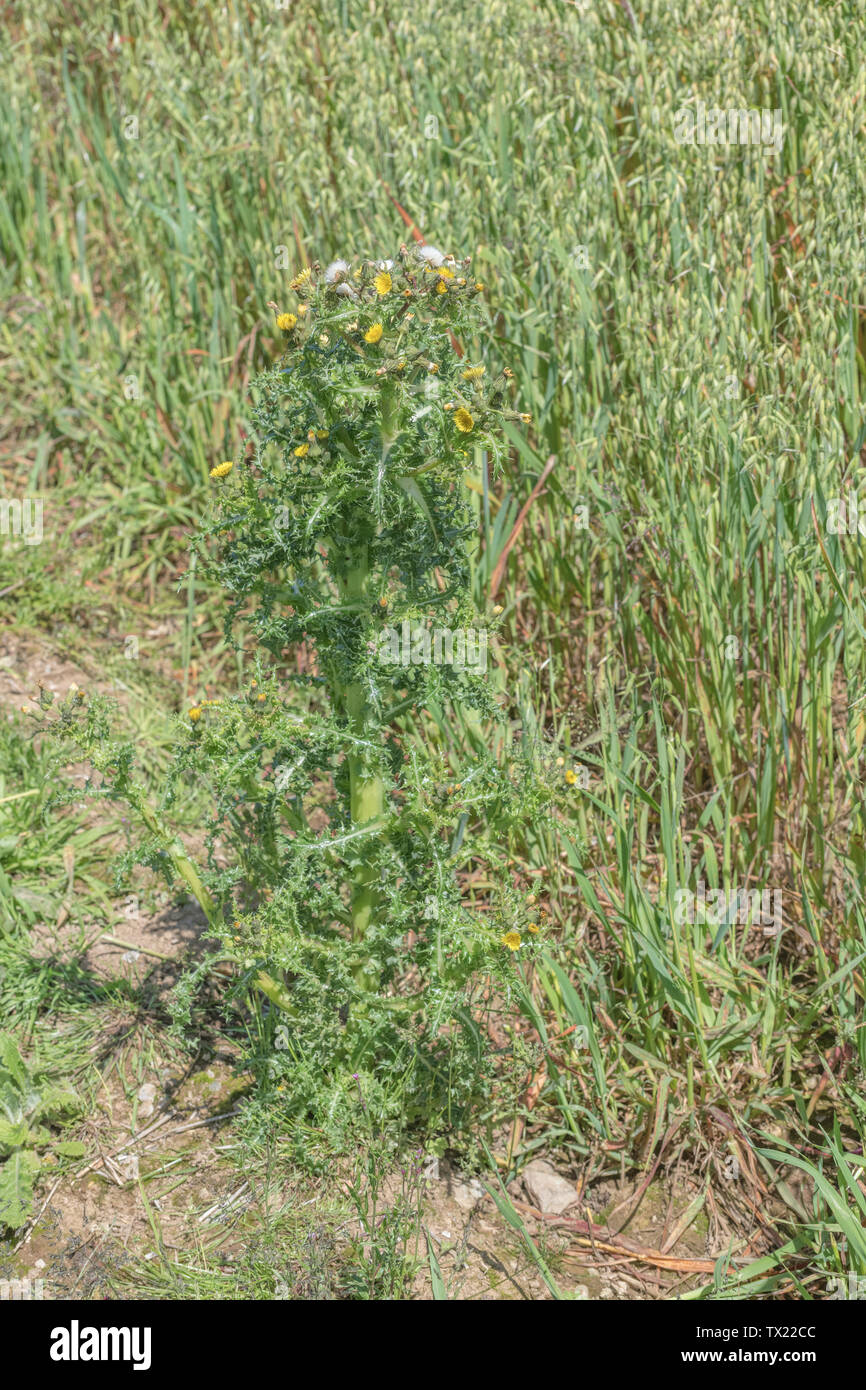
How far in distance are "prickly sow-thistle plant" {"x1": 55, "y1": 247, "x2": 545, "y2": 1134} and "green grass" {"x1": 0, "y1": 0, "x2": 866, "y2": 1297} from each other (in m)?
0.22

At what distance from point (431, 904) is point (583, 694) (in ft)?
3.16

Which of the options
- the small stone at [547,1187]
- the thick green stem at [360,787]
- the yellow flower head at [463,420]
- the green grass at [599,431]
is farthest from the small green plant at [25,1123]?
the yellow flower head at [463,420]

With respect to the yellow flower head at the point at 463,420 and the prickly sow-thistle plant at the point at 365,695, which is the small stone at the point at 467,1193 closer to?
the prickly sow-thistle plant at the point at 365,695

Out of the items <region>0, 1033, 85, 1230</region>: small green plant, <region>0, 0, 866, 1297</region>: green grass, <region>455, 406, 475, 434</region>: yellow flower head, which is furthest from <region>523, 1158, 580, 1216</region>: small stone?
<region>455, 406, 475, 434</region>: yellow flower head

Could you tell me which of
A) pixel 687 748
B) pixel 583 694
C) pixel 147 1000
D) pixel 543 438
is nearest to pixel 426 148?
pixel 543 438

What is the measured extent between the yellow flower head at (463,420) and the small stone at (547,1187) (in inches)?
58.5

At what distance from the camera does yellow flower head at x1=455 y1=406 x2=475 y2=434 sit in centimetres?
176

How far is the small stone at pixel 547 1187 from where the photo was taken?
2277mm

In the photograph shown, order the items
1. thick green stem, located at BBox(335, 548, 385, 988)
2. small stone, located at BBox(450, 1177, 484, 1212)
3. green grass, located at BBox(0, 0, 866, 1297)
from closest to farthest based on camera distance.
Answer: thick green stem, located at BBox(335, 548, 385, 988) → small stone, located at BBox(450, 1177, 484, 1212) → green grass, located at BBox(0, 0, 866, 1297)

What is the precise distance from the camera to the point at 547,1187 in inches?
90.6

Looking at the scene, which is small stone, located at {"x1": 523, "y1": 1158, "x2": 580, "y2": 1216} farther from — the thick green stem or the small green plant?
the small green plant

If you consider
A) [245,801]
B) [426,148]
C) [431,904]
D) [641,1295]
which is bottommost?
[641,1295]

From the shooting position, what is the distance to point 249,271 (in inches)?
144

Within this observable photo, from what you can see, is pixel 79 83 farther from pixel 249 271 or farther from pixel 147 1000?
pixel 147 1000
